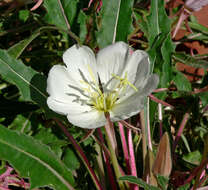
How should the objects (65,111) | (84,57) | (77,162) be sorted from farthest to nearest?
(77,162) → (84,57) → (65,111)

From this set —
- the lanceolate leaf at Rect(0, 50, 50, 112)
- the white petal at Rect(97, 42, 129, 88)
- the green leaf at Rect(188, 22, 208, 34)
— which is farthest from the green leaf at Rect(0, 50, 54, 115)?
the green leaf at Rect(188, 22, 208, 34)

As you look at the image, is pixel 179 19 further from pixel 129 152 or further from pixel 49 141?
pixel 49 141

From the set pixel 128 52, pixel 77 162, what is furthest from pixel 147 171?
→ pixel 128 52

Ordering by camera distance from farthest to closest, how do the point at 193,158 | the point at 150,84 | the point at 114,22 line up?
the point at 193,158 < the point at 114,22 < the point at 150,84

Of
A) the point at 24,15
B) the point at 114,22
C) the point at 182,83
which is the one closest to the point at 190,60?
the point at 182,83

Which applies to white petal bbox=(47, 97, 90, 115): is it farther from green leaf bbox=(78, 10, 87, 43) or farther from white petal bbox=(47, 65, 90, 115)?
green leaf bbox=(78, 10, 87, 43)

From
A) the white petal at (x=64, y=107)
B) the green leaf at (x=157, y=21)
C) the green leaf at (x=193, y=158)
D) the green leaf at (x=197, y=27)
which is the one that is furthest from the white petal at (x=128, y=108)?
the green leaf at (x=197, y=27)

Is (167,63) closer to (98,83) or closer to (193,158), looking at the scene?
(98,83)
